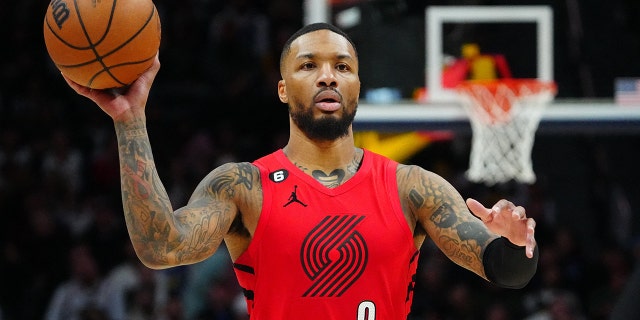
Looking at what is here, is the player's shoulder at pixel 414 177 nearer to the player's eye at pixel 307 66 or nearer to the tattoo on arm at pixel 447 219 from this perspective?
the tattoo on arm at pixel 447 219

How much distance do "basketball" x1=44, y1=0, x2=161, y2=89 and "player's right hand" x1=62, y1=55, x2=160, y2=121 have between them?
0.08 ft

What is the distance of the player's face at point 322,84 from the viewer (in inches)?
181

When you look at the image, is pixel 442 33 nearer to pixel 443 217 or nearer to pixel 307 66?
pixel 307 66

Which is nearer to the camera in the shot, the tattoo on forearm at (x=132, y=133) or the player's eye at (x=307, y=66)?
the tattoo on forearm at (x=132, y=133)

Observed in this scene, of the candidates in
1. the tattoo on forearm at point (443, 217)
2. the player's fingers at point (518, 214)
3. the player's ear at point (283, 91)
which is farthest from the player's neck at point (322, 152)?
the player's fingers at point (518, 214)

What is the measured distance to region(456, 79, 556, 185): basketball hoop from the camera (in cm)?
849

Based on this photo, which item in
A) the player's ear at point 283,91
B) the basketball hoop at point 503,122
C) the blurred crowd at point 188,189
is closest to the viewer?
the player's ear at point 283,91

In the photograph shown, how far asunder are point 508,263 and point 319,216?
31.0 inches

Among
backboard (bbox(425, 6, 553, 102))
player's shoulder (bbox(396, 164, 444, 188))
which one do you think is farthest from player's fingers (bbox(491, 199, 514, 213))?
backboard (bbox(425, 6, 553, 102))

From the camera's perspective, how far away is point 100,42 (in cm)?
429

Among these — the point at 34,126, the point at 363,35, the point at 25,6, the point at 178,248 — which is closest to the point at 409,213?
the point at 178,248

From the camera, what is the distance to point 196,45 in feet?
46.2

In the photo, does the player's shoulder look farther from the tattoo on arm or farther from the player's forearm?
the player's forearm

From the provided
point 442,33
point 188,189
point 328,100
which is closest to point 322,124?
point 328,100
